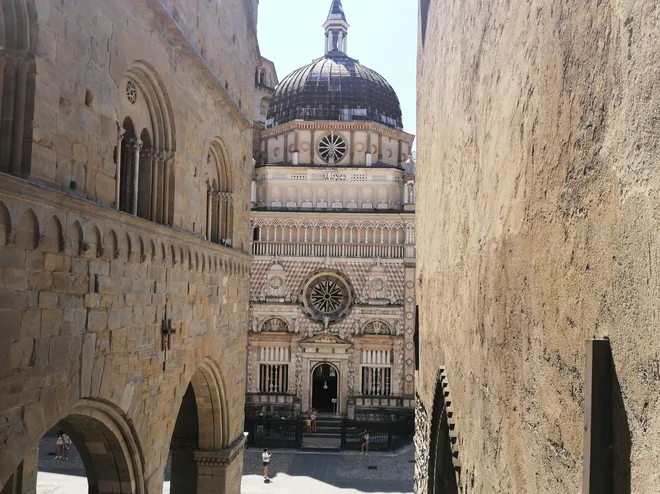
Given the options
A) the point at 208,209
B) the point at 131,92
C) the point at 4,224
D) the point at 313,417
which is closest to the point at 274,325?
the point at 313,417

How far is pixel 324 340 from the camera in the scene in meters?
28.0

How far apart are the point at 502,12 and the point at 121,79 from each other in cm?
473

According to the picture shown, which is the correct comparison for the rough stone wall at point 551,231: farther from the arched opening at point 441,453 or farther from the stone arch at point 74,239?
the stone arch at point 74,239

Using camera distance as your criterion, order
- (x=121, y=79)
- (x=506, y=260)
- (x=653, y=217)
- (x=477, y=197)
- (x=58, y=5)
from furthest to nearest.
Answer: (x=121, y=79) → (x=58, y=5) → (x=477, y=197) → (x=506, y=260) → (x=653, y=217)

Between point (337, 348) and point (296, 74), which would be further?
point (296, 74)

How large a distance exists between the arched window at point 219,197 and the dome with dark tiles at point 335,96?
731 inches

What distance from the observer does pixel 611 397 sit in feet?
6.96

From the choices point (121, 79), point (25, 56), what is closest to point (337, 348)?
point (121, 79)

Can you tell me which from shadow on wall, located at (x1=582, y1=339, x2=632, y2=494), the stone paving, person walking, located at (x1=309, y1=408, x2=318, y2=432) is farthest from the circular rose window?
shadow on wall, located at (x1=582, y1=339, x2=632, y2=494)

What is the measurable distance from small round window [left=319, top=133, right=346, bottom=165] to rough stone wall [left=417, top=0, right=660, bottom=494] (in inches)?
959

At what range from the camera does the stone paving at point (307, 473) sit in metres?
19.7

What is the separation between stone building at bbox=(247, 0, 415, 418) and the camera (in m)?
27.8

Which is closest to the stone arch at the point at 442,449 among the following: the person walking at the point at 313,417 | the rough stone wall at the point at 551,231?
the rough stone wall at the point at 551,231

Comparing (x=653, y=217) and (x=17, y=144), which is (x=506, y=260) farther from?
(x=17, y=144)
